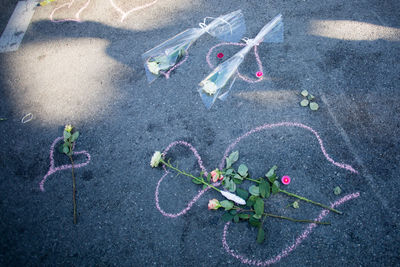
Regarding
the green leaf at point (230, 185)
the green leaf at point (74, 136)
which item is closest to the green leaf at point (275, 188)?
the green leaf at point (230, 185)

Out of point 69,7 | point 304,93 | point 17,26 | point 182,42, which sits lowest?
point 304,93

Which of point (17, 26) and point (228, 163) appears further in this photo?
point (17, 26)

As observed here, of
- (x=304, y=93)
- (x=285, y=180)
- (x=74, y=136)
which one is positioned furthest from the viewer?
(x=74, y=136)

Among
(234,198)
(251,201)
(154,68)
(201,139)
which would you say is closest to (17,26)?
(154,68)

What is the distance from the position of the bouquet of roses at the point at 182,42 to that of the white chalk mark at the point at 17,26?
226cm

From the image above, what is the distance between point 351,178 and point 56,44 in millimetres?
4161

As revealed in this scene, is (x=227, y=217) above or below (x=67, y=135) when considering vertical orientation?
below

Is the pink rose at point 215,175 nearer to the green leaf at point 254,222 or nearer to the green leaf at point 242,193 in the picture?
the green leaf at point 242,193

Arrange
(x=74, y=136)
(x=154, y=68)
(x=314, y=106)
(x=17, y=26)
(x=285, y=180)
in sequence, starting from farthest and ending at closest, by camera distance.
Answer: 1. (x=17, y=26)
2. (x=154, y=68)
3. (x=74, y=136)
4. (x=314, y=106)
5. (x=285, y=180)

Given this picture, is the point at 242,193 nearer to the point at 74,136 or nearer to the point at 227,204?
the point at 227,204

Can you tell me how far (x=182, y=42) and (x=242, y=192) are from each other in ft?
6.83

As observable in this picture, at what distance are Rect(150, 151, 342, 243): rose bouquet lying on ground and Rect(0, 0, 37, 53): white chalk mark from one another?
10.9 ft

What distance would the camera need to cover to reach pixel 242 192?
2.16 m

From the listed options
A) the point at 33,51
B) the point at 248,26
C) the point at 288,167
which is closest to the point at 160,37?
the point at 248,26
